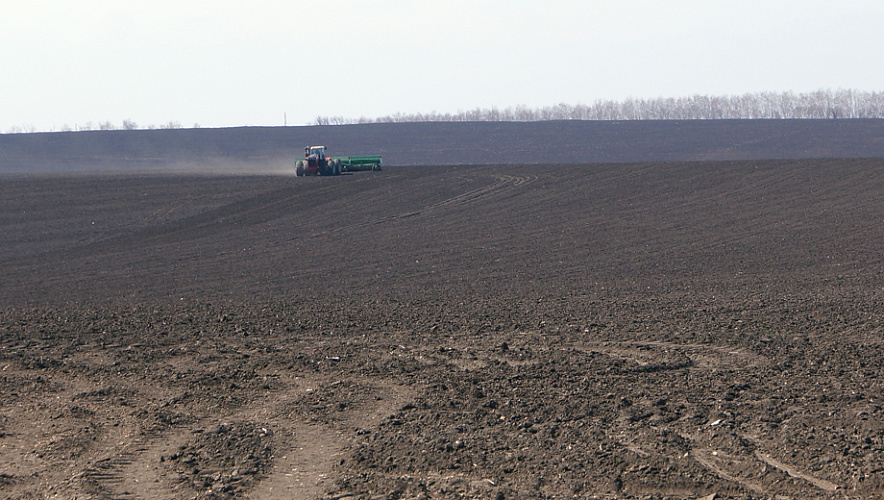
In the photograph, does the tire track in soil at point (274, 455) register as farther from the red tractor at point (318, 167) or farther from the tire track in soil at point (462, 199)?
the red tractor at point (318, 167)

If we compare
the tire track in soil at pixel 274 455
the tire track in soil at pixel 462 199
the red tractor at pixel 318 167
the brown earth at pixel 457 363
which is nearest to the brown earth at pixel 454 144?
the red tractor at pixel 318 167

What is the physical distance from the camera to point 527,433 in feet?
21.1

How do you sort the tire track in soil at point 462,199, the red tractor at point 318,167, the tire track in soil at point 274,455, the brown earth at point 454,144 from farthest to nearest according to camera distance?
the brown earth at point 454,144
the red tractor at point 318,167
the tire track in soil at point 462,199
the tire track in soil at point 274,455

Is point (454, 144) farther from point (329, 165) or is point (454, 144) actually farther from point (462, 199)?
point (462, 199)

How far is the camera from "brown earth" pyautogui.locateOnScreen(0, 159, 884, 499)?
18.7 ft

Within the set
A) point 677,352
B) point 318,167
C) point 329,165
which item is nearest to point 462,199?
point 329,165

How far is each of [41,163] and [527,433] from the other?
64964 millimetres

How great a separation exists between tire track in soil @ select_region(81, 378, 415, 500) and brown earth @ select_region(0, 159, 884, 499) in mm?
26

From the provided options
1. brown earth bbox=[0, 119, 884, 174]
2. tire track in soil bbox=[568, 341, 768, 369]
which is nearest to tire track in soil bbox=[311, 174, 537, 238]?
tire track in soil bbox=[568, 341, 768, 369]

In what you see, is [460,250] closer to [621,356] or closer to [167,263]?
[167,263]

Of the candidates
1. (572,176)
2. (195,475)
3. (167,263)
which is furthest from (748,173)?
(195,475)

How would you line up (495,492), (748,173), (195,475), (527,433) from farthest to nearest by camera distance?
(748,173) → (527,433) → (195,475) → (495,492)

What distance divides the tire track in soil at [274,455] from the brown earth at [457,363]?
26mm

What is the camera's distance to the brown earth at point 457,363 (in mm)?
5707
